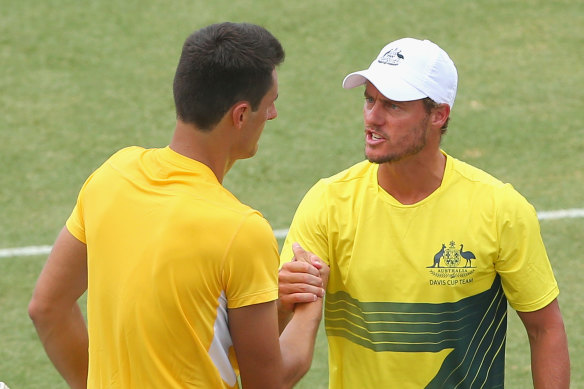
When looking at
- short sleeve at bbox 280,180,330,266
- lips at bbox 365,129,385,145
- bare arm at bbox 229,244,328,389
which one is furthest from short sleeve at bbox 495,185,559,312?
bare arm at bbox 229,244,328,389

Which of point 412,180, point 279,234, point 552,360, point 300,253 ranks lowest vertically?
point 279,234

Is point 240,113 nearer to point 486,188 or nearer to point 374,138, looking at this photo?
point 374,138

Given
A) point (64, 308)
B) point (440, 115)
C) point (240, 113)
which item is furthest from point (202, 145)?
point (440, 115)

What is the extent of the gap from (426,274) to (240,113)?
1092 mm

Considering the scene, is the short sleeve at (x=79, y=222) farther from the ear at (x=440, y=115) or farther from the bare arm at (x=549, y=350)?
the bare arm at (x=549, y=350)

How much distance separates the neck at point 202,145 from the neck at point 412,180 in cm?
96

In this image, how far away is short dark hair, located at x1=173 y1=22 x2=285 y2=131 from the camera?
3234mm

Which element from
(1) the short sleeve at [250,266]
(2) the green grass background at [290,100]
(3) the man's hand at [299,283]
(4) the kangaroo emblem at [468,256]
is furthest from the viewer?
(2) the green grass background at [290,100]

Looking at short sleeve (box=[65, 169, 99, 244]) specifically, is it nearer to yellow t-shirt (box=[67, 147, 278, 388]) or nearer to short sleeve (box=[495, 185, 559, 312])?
yellow t-shirt (box=[67, 147, 278, 388])

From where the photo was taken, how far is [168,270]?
312cm

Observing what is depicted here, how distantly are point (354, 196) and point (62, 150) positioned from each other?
18.4 ft

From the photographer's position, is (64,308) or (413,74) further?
(413,74)

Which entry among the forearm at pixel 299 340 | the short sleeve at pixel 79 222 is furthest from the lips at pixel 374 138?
the short sleeve at pixel 79 222

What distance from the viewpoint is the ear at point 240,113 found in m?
3.27
